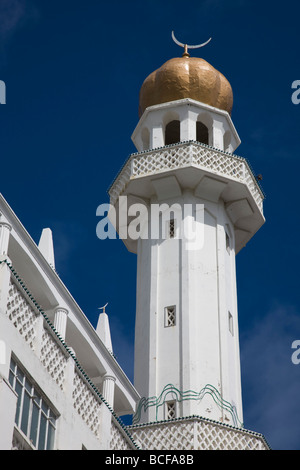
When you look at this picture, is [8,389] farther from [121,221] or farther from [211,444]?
[121,221]

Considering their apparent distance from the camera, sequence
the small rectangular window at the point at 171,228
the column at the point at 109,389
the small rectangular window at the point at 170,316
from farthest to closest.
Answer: the small rectangular window at the point at 171,228
the small rectangular window at the point at 170,316
the column at the point at 109,389

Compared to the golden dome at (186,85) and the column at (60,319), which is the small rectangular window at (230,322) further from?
the column at (60,319)

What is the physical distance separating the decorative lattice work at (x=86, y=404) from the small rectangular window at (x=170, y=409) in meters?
6.91

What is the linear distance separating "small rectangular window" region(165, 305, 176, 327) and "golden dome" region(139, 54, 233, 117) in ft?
23.8

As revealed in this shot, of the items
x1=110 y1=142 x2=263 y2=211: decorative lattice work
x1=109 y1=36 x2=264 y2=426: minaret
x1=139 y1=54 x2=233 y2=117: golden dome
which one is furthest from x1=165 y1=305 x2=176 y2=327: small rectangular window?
x1=139 y1=54 x2=233 y2=117: golden dome

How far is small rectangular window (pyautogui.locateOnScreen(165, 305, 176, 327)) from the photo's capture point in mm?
26156

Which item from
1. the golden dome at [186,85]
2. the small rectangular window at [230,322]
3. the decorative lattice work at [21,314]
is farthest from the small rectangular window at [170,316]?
the decorative lattice work at [21,314]

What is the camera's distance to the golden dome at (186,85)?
30.8 metres

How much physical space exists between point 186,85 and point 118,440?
49.1 ft

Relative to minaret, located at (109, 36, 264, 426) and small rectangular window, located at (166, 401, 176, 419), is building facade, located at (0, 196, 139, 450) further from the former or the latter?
minaret, located at (109, 36, 264, 426)

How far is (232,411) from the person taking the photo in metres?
24.8

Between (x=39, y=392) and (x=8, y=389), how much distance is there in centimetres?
155
